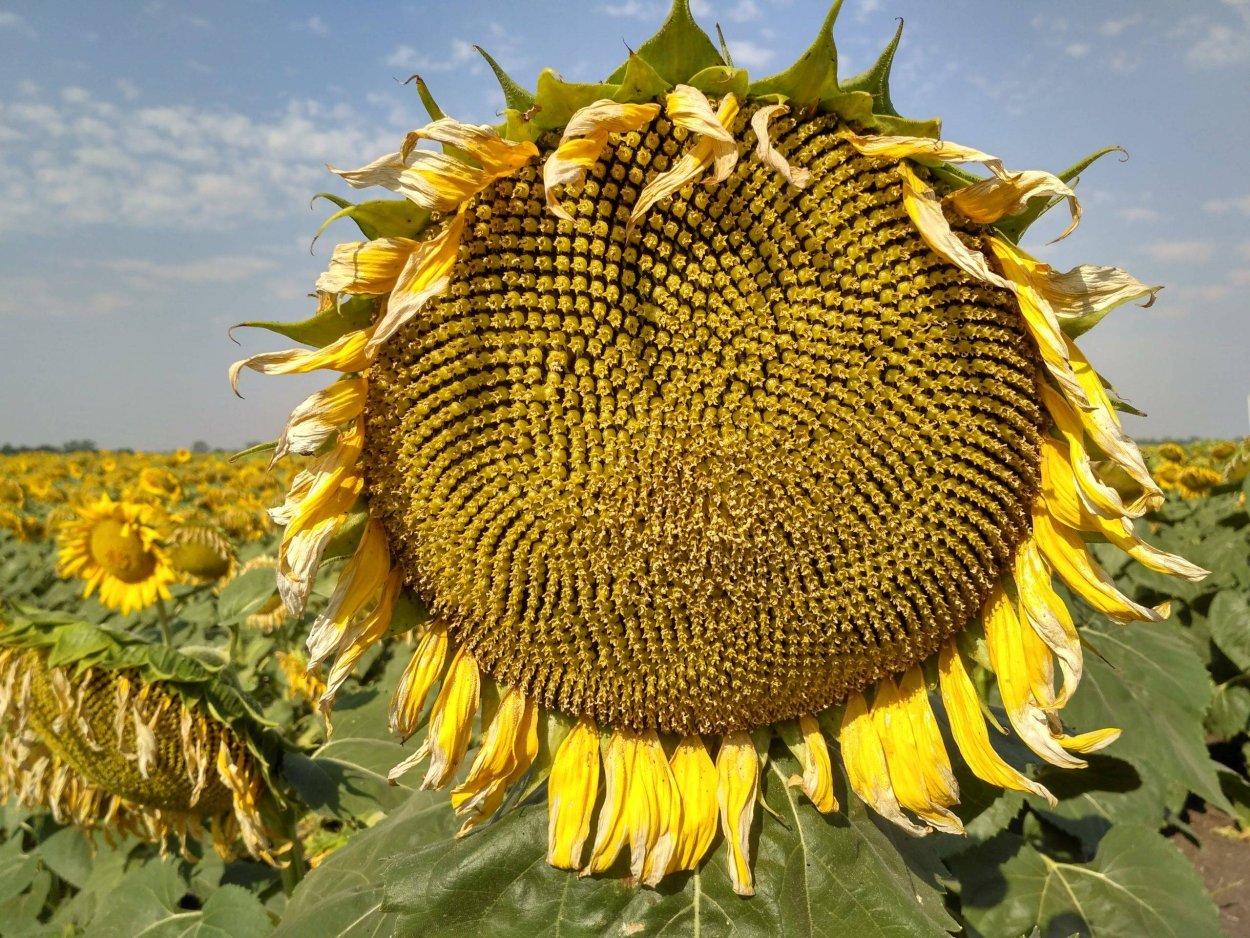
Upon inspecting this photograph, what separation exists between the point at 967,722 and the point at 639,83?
4.77 ft

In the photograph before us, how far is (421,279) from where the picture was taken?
1.62 meters

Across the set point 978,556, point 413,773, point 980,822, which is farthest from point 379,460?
point 980,822

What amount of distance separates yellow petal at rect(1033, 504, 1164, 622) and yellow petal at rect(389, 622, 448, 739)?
1.29m

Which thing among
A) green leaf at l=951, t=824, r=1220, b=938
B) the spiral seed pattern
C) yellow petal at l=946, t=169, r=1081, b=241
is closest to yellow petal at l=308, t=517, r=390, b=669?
the spiral seed pattern

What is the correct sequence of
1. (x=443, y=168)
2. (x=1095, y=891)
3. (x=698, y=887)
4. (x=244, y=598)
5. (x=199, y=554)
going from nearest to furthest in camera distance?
(x=443, y=168) → (x=698, y=887) → (x=1095, y=891) → (x=244, y=598) → (x=199, y=554)

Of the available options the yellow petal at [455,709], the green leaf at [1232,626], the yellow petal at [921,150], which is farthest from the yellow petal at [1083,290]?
the green leaf at [1232,626]

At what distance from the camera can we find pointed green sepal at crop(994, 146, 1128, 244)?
1.56m

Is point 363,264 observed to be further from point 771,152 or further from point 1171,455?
point 1171,455

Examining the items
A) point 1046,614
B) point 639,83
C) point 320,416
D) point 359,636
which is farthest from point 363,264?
point 1046,614

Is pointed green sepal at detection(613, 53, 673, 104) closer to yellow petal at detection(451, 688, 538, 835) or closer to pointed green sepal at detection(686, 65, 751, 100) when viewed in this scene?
pointed green sepal at detection(686, 65, 751, 100)

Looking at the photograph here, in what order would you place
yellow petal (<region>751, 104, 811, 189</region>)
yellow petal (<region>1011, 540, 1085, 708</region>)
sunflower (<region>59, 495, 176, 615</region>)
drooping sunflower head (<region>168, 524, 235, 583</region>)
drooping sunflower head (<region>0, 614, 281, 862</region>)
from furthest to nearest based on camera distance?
drooping sunflower head (<region>168, 524, 235, 583</region>) → sunflower (<region>59, 495, 176, 615</region>) → drooping sunflower head (<region>0, 614, 281, 862</region>) → yellow petal (<region>1011, 540, 1085, 708</region>) → yellow petal (<region>751, 104, 811, 189</region>)

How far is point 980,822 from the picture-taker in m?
3.61

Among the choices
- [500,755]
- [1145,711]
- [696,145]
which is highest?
[696,145]

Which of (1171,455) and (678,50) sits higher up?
(678,50)
